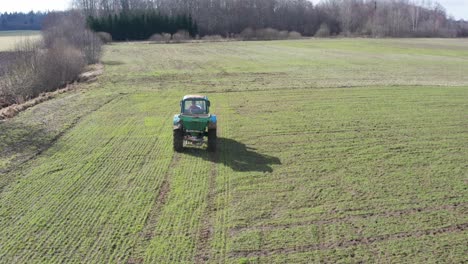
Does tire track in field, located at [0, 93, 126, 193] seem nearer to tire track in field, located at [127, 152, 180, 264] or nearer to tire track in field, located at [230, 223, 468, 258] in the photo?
tire track in field, located at [127, 152, 180, 264]

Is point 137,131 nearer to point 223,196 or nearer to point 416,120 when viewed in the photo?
point 223,196

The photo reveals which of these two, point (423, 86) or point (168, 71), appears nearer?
point (423, 86)

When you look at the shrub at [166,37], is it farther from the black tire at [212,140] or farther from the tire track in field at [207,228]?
the tire track in field at [207,228]

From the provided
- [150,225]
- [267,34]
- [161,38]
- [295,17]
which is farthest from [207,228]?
[295,17]

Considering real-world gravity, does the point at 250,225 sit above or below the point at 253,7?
below

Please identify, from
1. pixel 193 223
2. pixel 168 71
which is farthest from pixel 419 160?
pixel 168 71

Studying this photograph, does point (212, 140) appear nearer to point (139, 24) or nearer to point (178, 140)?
point (178, 140)
